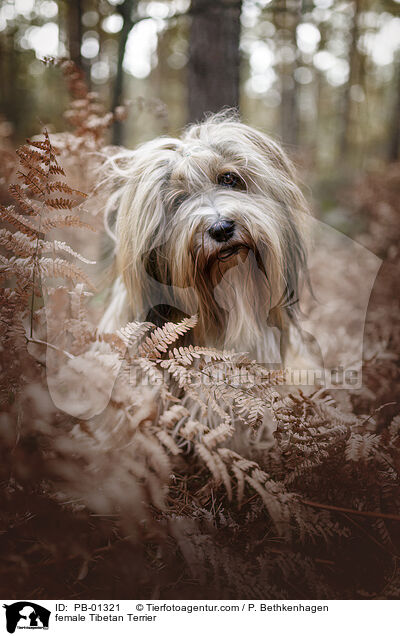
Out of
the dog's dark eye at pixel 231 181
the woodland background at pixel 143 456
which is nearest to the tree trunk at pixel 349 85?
the woodland background at pixel 143 456

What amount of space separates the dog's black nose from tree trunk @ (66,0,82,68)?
1.67 meters

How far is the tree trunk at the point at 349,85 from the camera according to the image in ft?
13.2

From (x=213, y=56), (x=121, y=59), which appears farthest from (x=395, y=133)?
(x=121, y=59)

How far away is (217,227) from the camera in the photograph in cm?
200

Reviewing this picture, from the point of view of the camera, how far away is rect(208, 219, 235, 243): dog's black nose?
2.01 meters

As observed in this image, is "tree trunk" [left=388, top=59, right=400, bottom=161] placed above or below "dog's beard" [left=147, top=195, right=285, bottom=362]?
above

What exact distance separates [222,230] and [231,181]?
0.36 m

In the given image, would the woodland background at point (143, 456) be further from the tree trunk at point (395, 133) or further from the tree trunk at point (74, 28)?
the tree trunk at point (395, 133)

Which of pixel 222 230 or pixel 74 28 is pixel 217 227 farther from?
pixel 74 28

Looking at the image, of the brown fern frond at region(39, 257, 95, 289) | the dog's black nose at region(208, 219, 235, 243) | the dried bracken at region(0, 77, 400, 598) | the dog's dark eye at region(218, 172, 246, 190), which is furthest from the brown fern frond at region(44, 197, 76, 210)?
the dog's dark eye at region(218, 172, 246, 190)

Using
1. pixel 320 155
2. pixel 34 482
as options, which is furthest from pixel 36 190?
pixel 320 155

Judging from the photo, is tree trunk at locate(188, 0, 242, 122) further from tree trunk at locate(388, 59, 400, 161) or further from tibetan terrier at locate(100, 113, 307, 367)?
tree trunk at locate(388, 59, 400, 161)
